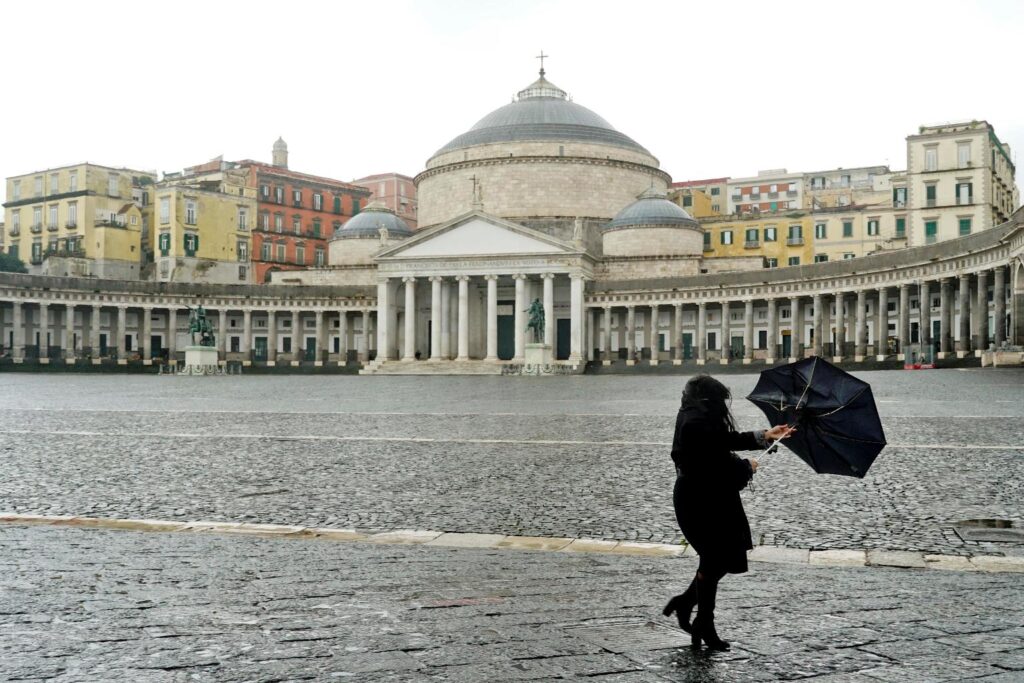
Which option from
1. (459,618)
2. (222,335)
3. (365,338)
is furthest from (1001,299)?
(222,335)

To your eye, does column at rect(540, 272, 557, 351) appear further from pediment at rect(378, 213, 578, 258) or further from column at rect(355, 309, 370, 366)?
column at rect(355, 309, 370, 366)

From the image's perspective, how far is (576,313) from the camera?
224 ft

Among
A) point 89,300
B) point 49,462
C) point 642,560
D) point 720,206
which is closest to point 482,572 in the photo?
point 642,560

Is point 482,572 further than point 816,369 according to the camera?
Yes

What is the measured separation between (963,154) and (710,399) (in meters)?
67.8

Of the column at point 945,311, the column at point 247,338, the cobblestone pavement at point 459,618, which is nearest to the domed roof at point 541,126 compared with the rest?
the column at point 247,338

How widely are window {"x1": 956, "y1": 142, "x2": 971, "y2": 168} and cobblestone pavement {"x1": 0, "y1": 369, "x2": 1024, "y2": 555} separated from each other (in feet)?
158

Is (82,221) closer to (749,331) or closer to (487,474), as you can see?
(749,331)

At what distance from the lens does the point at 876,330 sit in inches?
2475

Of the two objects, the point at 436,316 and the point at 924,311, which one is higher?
the point at 436,316

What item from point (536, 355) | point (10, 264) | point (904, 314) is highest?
point (10, 264)

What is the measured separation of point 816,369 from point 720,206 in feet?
335

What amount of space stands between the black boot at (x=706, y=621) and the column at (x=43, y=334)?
68268mm

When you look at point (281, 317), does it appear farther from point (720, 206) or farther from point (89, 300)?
point (720, 206)
